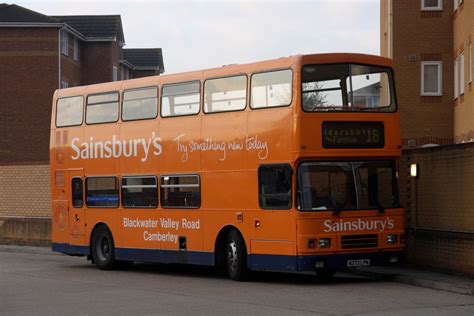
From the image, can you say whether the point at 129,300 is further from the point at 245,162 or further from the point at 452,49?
the point at 452,49

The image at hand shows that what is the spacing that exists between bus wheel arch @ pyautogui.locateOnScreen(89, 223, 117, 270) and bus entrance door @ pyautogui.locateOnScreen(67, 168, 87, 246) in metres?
0.38

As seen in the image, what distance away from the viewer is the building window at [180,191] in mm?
20953

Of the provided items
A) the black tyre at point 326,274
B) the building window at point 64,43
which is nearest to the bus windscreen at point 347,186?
the black tyre at point 326,274

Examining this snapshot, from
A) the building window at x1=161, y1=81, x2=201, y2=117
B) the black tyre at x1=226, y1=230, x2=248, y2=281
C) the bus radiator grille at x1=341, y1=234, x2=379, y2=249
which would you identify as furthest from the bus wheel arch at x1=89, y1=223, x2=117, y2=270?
the bus radiator grille at x1=341, y1=234, x2=379, y2=249

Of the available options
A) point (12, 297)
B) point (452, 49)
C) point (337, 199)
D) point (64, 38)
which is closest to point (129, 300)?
point (12, 297)

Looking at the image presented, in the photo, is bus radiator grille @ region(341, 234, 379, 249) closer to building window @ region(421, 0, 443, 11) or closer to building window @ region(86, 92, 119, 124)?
building window @ region(86, 92, 119, 124)

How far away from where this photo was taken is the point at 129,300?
16125 millimetres

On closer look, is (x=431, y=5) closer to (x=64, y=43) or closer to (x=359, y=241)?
(x=359, y=241)

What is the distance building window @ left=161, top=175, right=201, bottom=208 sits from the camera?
20953 mm

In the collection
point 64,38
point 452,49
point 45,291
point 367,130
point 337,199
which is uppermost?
point 64,38

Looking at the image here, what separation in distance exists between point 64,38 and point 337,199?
4325 cm

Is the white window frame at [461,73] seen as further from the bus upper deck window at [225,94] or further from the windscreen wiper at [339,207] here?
the windscreen wiper at [339,207]

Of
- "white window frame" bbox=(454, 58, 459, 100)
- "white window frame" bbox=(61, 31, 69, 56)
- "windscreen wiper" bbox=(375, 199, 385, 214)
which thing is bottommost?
"windscreen wiper" bbox=(375, 199, 385, 214)

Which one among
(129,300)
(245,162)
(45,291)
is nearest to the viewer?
(129,300)
